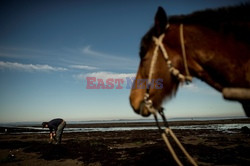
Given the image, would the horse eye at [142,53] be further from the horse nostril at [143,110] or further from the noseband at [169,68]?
the horse nostril at [143,110]

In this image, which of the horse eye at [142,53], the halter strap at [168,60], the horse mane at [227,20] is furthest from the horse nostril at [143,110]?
the horse mane at [227,20]

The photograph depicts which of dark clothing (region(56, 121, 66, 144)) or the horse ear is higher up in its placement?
the horse ear

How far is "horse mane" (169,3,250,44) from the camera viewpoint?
1.73 meters

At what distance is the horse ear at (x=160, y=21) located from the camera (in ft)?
6.29

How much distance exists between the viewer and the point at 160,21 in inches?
78.1

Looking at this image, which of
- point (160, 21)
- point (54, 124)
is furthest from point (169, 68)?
point (54, 124)

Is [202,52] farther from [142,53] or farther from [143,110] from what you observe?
[143,110]

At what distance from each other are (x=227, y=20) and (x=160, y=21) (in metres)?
0.71

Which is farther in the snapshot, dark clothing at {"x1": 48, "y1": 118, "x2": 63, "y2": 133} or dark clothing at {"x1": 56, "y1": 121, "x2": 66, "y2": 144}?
dark clothing at {"x1": 56, "y1": 121, "x2": 66, "y2": 144}

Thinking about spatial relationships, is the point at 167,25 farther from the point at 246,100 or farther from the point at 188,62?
the point at 246,100

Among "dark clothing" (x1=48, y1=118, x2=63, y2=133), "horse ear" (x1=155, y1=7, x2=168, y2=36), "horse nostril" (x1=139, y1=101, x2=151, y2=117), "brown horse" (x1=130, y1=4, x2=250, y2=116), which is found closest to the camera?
"brown horse" (x1=130, y1=4, x2=250, y2=116)

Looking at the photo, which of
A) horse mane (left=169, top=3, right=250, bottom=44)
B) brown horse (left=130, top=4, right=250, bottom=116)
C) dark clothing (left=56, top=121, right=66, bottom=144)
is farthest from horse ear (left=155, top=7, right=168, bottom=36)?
dark clothing (left=56, top=121, right=66, bottom=144)

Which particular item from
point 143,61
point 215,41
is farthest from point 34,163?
point 215,41

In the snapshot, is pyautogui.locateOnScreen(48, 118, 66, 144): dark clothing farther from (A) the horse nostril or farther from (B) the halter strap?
(B) the halter strap
